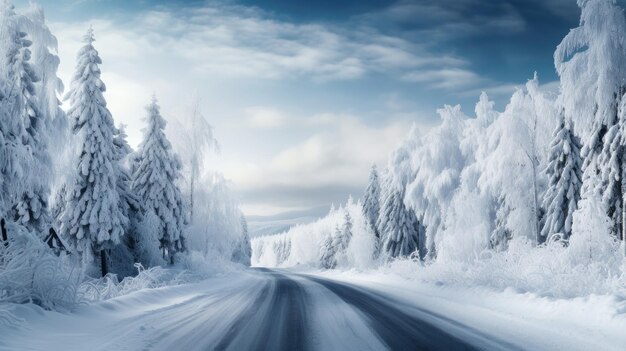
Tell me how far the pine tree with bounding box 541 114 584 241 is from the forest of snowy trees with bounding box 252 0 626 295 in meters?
0.06

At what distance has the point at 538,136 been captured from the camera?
23.3 metres

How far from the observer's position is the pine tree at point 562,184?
24.0m

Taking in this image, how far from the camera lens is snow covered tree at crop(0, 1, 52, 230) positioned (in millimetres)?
Answer: 11938

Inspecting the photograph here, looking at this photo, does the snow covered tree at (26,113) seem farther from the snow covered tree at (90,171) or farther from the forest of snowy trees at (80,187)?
the snow covered tree at (90,171)

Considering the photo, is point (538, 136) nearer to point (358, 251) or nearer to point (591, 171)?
point (591, 171)

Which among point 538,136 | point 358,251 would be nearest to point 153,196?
point 538,136

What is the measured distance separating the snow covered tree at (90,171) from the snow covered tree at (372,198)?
35.8m

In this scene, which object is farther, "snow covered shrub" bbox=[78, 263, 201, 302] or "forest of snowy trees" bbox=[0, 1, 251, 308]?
"snow covered shrub" bbox=[78, 263, 201, 302]

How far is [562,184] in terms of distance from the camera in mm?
24812

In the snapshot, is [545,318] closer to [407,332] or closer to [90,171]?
[407,332]

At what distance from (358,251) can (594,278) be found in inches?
1536

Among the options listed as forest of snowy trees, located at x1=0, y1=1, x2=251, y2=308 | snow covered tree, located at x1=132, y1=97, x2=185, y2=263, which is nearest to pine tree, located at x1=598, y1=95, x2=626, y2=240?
forest of snowy trees, located at x1=0, y1=1, x2=251, y2=308

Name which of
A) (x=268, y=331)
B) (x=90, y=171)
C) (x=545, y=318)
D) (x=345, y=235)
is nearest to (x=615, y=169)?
(x=545, y=318)

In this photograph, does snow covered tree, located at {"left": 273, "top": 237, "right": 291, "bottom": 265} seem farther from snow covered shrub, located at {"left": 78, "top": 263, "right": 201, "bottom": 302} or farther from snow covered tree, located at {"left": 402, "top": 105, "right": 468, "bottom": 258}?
snow covered shrub, located at {"left": 78, "top": 263, "right": 201, "bottom": 302}
